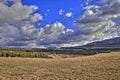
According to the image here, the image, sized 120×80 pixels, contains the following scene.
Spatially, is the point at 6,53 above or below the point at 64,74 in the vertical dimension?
above

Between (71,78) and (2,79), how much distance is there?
10.1 metres

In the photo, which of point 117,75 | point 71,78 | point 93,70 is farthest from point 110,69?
point 71,78

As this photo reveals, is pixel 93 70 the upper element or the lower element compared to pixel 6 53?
lower

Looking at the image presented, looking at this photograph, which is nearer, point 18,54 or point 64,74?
point 64,74

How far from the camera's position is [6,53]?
9981 centimetres

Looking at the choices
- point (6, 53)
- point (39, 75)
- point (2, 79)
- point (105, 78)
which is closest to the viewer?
point (105, 78)

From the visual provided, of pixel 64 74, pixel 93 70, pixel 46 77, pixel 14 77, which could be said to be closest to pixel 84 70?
pixel 93 70

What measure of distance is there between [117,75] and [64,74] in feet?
27.7

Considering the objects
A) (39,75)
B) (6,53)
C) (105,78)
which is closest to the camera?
(105,78)

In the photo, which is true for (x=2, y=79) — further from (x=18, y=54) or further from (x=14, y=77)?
(x=18, y=54)

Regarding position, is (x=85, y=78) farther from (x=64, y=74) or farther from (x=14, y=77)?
(x=14, y=77)

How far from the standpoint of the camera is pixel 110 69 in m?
44.0

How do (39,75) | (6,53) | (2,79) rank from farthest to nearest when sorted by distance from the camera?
(6,53), (39,75), (2,79)

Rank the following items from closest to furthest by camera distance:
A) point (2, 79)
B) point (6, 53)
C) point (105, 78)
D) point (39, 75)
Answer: point (105, 78)
point (2, 79)
point (39, 75)
point (6, 53)
